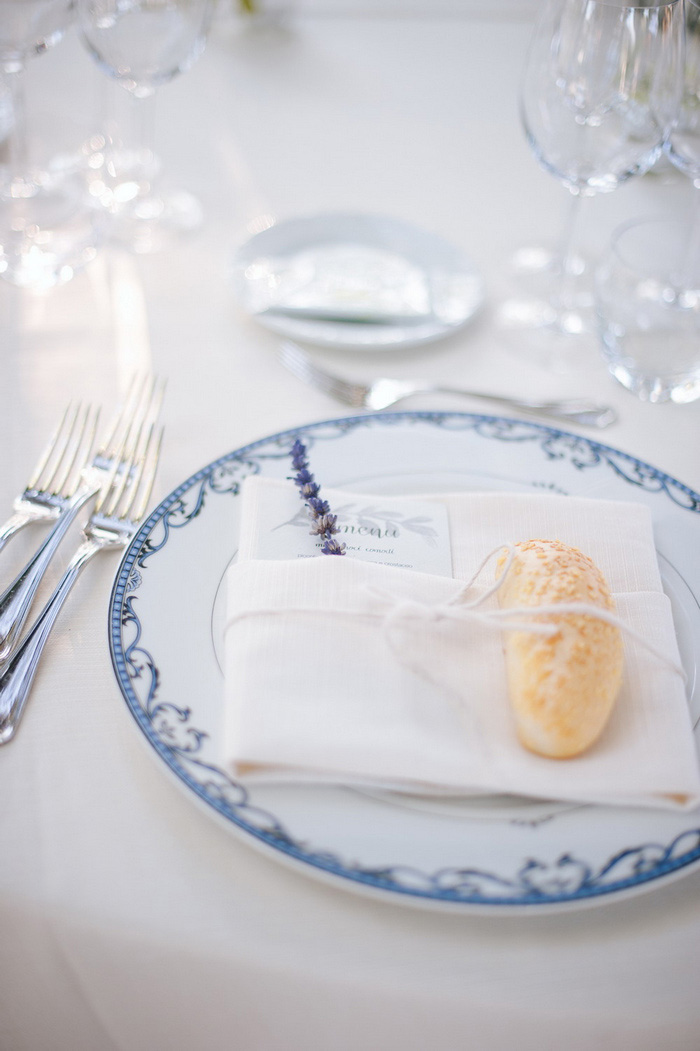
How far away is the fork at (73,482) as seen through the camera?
660mm

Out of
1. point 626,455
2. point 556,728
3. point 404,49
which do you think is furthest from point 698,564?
point 404,49

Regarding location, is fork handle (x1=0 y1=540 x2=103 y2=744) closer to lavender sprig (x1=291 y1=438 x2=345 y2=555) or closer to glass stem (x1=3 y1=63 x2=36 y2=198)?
lavender sprig (x1=291 y1=438 x2=345 y2=555)

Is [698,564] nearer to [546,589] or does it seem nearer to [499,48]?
[546,589]

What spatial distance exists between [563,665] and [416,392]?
0.45 metres

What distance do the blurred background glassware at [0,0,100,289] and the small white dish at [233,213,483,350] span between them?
0.21 meters

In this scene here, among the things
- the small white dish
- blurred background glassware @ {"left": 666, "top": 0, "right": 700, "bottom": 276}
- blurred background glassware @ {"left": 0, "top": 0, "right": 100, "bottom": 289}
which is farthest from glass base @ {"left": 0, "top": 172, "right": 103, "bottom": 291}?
blurred background glassware @ {"left": 666, "top": 0, "right": 700, "bottom": 276}

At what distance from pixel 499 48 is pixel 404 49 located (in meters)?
0.18

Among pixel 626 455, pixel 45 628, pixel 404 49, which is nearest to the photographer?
pixel 45 628

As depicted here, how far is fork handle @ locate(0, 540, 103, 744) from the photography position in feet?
1.97

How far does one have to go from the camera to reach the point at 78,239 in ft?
3.62

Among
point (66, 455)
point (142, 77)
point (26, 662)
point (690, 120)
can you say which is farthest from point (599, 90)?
point (26, 662)

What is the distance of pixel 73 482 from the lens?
0.78 m

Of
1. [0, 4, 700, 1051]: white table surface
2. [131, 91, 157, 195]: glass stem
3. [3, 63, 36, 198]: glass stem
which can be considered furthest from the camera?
[131, 91, 157, 195]: glass stem

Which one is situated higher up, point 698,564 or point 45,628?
point 698,564
